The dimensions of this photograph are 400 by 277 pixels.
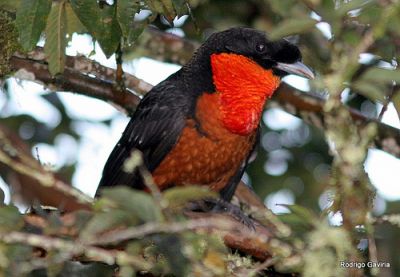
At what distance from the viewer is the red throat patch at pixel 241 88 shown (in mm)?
4516

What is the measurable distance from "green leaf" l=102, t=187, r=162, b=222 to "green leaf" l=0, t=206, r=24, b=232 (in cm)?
33

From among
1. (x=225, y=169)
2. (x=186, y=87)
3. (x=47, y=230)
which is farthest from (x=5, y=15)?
(x=47, y=230)

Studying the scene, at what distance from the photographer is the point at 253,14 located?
6.20m

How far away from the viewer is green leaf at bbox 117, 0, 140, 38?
3.60 metres

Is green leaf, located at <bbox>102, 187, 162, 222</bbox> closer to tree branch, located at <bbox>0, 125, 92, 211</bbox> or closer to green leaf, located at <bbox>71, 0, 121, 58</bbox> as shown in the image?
tree branch, located at <bbox>0, 125, 92, 211</bbox>

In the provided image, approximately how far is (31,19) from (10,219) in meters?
1.19

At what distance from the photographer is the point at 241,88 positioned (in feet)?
15.1

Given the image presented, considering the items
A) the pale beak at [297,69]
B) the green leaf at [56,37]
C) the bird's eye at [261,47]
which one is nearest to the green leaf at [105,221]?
the green leaf at [56,37]

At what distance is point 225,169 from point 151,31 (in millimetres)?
1216

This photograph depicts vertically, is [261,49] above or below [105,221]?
above

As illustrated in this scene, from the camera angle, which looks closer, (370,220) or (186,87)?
(370,220)

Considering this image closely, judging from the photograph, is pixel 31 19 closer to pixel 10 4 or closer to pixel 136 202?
pixel 10 4

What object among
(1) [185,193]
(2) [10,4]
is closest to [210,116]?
(2) [10,4]

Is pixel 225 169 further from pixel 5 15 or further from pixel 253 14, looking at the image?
pixel 253 14
